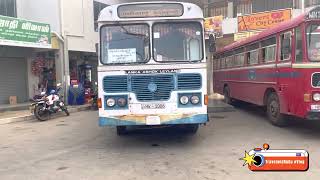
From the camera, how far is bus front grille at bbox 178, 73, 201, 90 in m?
7.85

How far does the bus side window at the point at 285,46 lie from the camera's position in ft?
31.2

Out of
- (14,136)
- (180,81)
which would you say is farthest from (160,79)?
(14,136)

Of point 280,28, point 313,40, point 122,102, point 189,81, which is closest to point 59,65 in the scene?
point 122,102

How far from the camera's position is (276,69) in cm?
1035

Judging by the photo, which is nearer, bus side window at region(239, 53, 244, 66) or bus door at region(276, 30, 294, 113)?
bus door at region(276, 30, 294, 113)

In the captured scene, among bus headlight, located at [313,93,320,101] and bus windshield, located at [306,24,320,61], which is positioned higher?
bus windshield, located at [306,24,320,61]

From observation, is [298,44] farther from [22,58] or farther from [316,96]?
[22,58]

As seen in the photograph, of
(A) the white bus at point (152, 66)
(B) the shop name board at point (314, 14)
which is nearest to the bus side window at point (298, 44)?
(B) the shop name board at point (314, 14)

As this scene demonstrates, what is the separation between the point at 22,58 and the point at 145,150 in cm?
1397

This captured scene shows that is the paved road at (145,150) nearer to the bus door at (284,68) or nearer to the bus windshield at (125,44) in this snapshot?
the bus door at (284,68)

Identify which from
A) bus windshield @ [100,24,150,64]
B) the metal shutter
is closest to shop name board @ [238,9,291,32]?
the metal shutter

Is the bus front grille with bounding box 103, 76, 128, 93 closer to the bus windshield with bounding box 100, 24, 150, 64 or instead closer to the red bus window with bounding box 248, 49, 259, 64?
the bus windshield with bounding box 100, 24, 150, 64

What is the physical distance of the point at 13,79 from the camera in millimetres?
19438

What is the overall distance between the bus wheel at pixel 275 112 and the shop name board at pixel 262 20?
13.2 metres
